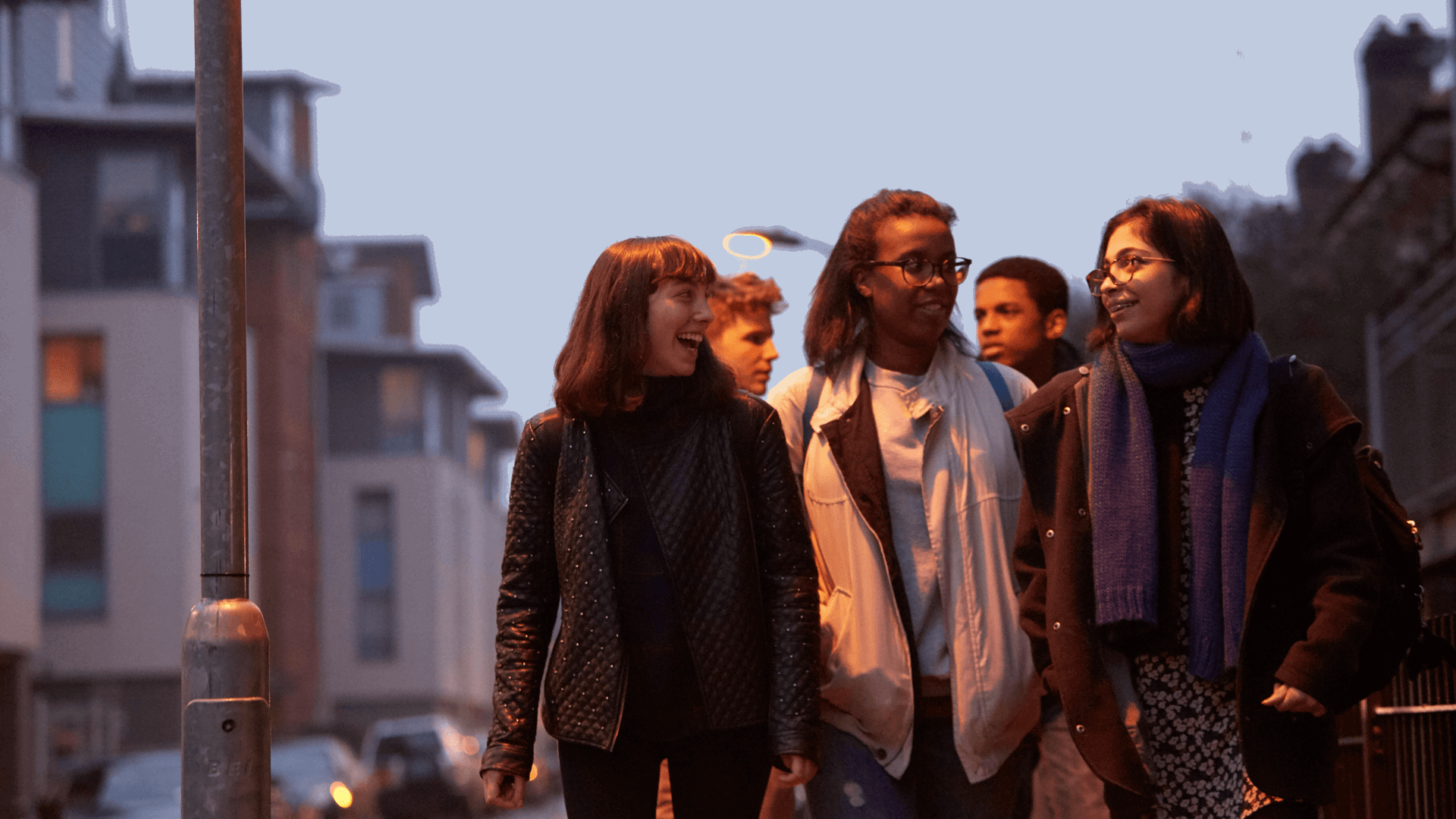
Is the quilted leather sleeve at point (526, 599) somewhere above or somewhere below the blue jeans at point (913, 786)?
above

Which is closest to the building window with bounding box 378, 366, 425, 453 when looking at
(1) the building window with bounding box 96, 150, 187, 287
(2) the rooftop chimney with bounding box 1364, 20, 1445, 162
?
(1) the building window with bounding box 96, 150, 187, 287

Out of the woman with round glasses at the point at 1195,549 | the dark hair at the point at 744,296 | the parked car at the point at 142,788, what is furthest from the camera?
the parked car at the point at 142,788

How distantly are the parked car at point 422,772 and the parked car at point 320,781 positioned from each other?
5.29 m

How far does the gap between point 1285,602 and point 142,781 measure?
15.3 meters

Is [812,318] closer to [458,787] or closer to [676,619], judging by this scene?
[676,619]

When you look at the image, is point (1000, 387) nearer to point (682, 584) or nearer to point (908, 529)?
point (908, 529)

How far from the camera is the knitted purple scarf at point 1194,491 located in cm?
409

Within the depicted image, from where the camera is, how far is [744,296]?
24.7 feet

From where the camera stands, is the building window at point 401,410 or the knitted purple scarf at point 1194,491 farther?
the building window at point 401,410

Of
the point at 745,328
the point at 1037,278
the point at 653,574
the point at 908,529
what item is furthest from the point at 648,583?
the point at 745,328

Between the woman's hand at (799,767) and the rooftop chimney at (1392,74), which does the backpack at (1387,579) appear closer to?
the woman's hand at (799,767)

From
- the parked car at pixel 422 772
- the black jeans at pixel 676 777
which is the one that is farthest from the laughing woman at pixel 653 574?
the parked car at pixel 422 772

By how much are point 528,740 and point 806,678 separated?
2.30 ft

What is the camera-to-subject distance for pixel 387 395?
247 ft
